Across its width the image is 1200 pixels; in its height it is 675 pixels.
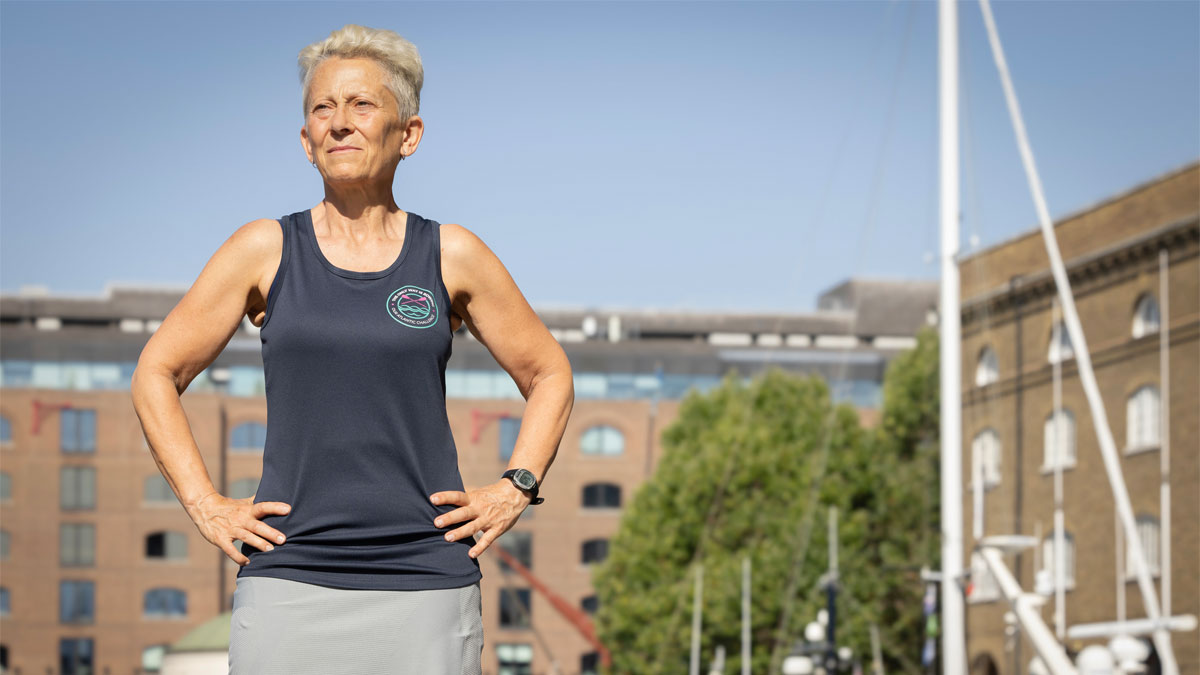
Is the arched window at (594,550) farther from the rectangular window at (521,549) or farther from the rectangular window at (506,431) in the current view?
the rectangular window at (506,431)

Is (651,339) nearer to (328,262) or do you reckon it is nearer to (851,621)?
Result: (851,621)

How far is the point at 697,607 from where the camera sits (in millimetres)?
50688

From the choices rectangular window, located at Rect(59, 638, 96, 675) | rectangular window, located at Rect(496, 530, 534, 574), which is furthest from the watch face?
rectangular window, located at Rect(59, 638, 96, 675)

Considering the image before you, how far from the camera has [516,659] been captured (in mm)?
78875

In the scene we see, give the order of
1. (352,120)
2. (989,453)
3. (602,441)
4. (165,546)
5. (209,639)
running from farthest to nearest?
(602,441) → (165,546) → (989,453) → (209,639) → (352,120)

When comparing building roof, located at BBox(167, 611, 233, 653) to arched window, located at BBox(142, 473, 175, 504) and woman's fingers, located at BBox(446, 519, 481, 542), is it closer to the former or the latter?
woman's fingers, located at BBox(446, 519, 481, 542)

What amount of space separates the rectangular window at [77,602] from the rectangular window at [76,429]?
20.7 feet

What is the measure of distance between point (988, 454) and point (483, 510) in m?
49.6

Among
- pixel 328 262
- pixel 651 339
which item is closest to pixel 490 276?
pixel 328 262

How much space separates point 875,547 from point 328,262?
1992 inches

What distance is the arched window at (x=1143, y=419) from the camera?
41750 millimetres

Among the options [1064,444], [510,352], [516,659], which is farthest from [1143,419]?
[516,659]

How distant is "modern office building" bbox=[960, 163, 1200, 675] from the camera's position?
4022 cm

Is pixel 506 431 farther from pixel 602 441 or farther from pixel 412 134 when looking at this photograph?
pixel 412 134
